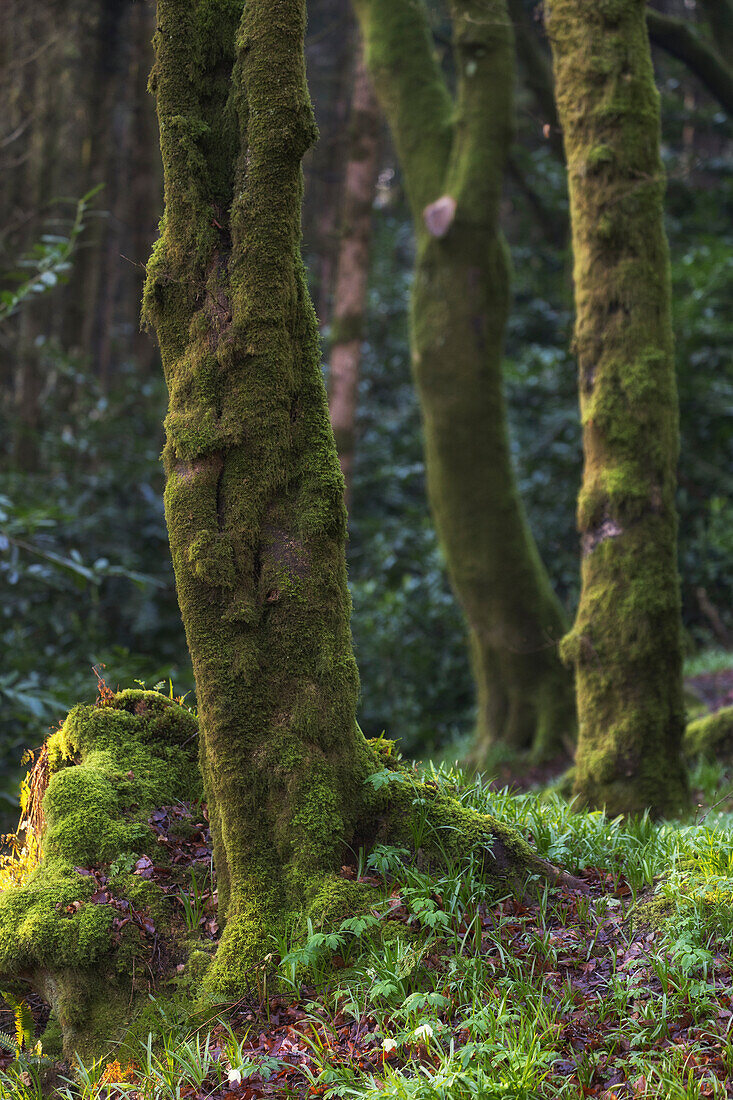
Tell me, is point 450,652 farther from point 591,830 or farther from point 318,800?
point 318,800

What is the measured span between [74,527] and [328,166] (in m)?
10.6

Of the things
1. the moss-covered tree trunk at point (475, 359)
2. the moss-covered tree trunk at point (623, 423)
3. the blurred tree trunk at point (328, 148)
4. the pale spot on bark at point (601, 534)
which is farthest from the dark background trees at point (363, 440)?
the pale spot on bark at point (601, 534)

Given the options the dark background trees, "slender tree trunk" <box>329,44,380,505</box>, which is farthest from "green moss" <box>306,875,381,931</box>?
"slender tree trunk" <box>329,44,380,505</box>

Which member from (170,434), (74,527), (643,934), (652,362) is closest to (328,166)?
(74,527)

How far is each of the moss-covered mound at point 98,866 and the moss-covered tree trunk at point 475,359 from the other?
15.9 ft

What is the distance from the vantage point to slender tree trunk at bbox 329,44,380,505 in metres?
10.4

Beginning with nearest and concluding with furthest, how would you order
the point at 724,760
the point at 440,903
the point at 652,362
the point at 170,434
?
the point at 440,903, the point at 170,434, the point at 652,362, the point at 724,760

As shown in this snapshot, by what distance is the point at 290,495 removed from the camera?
3.58 metres

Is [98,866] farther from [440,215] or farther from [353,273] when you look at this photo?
[353,273]

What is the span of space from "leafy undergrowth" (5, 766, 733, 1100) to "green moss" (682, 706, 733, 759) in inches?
154

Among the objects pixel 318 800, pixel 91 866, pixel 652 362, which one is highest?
pixel 652 362

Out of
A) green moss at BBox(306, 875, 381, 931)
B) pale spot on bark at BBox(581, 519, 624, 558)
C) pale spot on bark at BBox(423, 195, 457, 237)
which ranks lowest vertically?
green moss at BBox(306, 875, 381, 931)

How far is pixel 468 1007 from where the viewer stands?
2.94 meters

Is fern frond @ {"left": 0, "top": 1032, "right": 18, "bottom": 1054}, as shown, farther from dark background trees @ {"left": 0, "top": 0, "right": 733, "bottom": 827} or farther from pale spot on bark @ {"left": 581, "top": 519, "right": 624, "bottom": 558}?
dark background trees @ {"left": 0, "top": 0, "right": 733, "bottom": 827}
